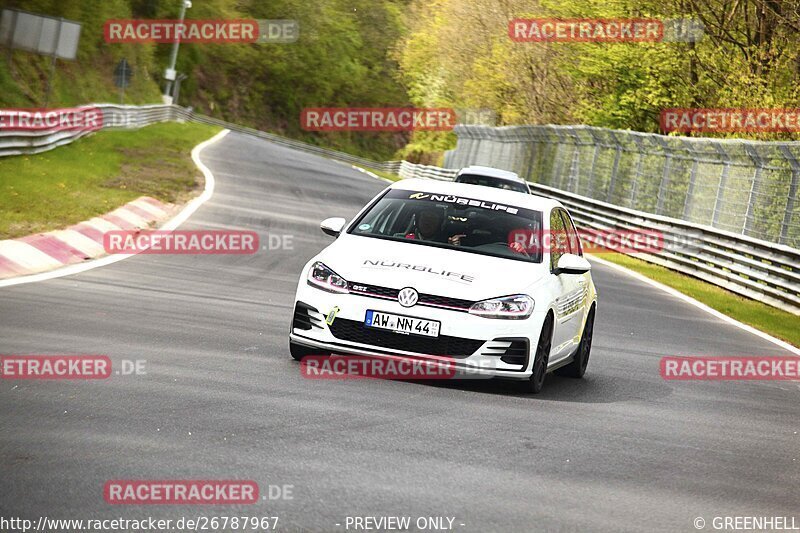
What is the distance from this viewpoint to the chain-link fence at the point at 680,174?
24062 mm

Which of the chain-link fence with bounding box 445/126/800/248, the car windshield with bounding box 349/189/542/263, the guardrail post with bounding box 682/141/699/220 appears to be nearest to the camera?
the car windshield with bounding box 349/189/542/263

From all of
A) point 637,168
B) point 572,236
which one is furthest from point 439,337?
point 637,168

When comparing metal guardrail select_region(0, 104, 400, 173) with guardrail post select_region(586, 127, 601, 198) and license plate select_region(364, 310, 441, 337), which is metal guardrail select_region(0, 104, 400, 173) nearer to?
guardrail post select_region(586, 127, 601, 198)

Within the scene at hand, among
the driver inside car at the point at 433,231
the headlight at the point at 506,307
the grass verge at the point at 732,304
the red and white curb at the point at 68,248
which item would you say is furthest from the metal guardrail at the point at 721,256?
the headlight at the point at 506,307

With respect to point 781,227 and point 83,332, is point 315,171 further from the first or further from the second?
point 83,332

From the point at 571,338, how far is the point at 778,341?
693 cm

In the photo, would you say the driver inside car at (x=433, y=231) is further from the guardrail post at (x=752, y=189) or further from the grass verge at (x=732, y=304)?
the guardrail post at (x=752, y=189)

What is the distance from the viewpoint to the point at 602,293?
20.1 m

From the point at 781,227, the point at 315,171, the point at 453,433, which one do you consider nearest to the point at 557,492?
the point at 453,433

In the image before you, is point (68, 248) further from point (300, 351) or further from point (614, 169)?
point (614, 169)

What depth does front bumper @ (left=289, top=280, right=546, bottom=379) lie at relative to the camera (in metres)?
9.29

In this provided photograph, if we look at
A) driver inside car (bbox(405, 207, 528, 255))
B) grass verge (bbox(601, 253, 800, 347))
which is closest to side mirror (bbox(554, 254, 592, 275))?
driver inside car (bbox(405, 207, 528, 255))

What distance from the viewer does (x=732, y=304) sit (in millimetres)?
21469

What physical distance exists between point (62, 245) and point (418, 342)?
806 cm
